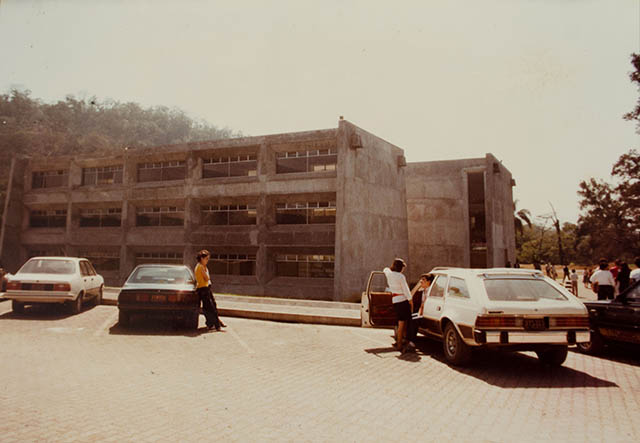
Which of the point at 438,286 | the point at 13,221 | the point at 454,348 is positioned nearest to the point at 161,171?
the point at 13,221

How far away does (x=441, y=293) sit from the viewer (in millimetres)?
8578

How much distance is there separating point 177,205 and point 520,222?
40.2m

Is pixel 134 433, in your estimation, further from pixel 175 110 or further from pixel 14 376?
pixel 175 110

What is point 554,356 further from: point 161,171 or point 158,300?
point 161,171

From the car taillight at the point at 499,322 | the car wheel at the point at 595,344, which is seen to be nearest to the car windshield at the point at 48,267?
the car taillight at the point at 499,322

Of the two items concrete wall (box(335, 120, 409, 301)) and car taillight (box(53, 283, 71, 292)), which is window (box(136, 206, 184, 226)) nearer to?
concrete wall (box(335, 120, 409, 301))

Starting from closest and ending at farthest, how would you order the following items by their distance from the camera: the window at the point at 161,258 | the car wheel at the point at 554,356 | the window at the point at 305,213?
the car wheel at the point at 554,356, the window at the point at 305,213, the window at the point at 161,258

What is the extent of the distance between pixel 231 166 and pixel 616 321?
25175 mm

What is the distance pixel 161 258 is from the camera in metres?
31.6

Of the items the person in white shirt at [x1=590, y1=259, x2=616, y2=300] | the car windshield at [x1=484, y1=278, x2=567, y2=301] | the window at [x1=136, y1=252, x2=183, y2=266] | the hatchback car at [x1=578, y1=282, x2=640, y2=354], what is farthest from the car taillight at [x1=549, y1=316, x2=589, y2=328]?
the window at [x1=136, y1=252, x2=183, y2=266]

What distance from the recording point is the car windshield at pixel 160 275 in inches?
431

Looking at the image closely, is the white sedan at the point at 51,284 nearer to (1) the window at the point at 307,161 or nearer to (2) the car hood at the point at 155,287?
(2) the car hood at the point at 155,287

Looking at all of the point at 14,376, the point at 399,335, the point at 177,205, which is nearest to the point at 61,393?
the point at 14,376

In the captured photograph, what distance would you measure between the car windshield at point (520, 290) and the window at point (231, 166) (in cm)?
2304
